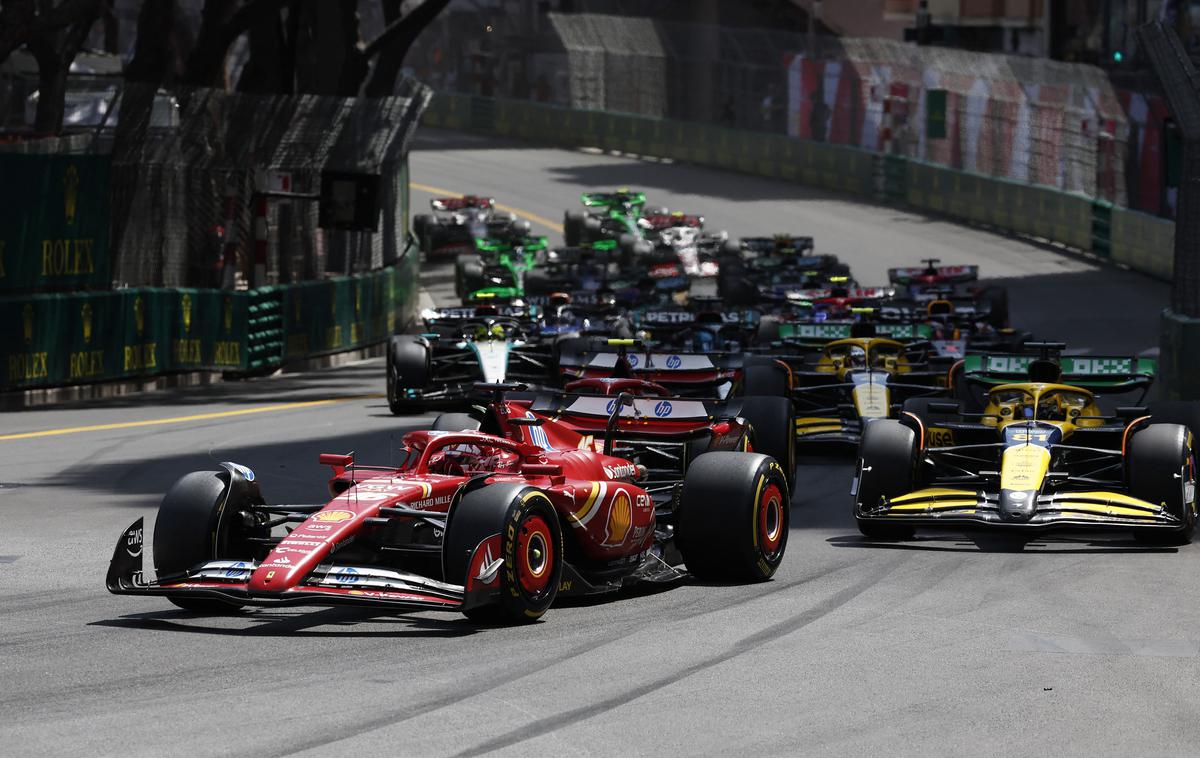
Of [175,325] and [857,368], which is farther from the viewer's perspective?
[175,325]

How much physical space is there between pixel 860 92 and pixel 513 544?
4582cm

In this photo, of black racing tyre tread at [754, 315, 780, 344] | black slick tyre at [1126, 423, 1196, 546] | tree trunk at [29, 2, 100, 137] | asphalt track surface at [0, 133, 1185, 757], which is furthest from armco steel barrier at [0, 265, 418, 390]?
black slick tyre at [1126, 423, 1196, 546]

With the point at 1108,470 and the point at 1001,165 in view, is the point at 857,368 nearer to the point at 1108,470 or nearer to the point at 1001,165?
the point at 1108,470

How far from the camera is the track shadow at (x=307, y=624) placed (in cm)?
1105

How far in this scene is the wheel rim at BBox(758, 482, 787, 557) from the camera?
1310 centimetres

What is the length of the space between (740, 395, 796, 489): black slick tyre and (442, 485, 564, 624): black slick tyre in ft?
19.4

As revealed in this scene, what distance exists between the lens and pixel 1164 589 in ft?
42.7

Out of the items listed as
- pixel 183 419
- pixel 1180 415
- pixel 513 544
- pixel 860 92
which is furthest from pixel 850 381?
pixel 860 92

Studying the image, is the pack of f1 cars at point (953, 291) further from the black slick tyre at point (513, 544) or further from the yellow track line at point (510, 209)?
the yellow track line at point (510, 209)

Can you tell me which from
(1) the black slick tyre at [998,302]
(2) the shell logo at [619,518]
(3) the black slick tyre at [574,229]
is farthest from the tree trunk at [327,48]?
(2) the shell logo at [619,518]

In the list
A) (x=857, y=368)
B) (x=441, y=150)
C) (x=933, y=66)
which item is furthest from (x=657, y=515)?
(x=441, y=150)

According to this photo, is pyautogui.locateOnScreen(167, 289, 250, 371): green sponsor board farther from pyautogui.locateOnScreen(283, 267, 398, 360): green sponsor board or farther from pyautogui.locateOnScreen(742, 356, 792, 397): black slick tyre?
pyautogui.locateOnScreen(742, 356, 792, 397): black slick tyre

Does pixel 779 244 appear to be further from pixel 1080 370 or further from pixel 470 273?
pixel 1080 370

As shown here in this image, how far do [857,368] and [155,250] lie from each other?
1098 centimetres
